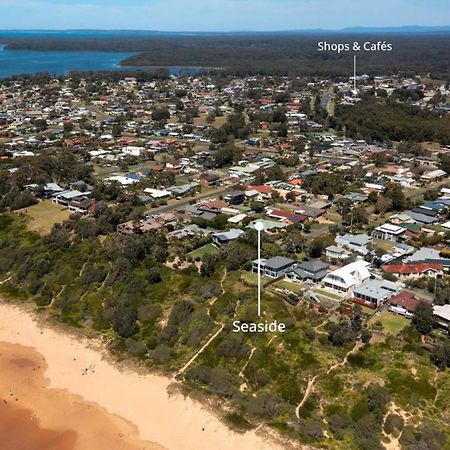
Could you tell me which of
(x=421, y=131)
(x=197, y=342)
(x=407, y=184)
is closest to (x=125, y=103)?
(x=421, y=131)

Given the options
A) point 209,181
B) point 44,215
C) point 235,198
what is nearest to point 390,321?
point 235,198

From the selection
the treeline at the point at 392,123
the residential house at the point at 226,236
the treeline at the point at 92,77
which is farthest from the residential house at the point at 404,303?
the treeline at the point at 92,77

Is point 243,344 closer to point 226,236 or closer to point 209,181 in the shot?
point 226,236

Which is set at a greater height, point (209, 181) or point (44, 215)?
point (209, 181)

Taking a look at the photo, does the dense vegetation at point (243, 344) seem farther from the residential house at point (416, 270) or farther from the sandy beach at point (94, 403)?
the residential house at point (416, 270)

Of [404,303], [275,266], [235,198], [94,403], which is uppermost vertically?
[275,266]

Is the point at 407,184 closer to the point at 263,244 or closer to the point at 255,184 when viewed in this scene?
the point at 255,184
